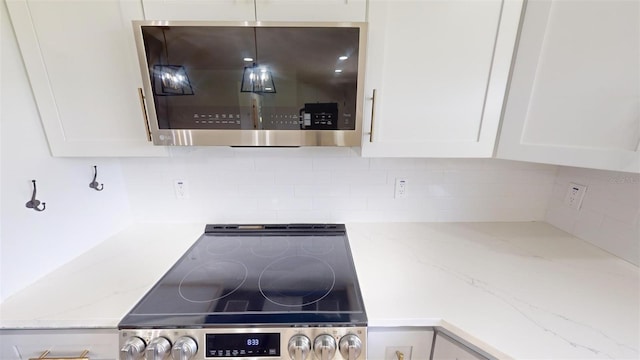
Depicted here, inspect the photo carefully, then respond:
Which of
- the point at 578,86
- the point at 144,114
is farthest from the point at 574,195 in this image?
the point at 144,114

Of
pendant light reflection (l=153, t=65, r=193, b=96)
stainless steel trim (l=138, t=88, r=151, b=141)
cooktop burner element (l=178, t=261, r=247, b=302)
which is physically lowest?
cooktop burner element (l=178, t=261, r=247, b=302)

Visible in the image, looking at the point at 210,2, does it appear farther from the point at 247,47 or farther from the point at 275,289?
the point at 275,289

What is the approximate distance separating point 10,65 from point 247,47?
82 cm

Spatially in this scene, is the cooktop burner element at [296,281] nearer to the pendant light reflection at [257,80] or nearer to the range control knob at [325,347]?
the range control knob at [325,347]

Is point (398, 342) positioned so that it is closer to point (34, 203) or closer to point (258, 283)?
point (258, 283)

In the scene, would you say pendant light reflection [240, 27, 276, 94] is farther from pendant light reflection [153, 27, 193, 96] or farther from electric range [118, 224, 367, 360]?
electric range [118, 224, 367, 360]

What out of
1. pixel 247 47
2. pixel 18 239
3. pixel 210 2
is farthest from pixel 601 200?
pixel 18 239

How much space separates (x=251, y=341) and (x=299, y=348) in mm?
148

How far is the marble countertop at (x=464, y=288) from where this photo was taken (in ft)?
2.24

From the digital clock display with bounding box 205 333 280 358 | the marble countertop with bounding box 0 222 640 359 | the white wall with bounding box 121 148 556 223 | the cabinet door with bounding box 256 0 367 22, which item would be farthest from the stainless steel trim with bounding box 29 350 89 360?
the cabinet door with bounding box 256 0 367 22

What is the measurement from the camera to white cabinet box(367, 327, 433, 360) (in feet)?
2.53

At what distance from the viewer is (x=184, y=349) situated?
69cm

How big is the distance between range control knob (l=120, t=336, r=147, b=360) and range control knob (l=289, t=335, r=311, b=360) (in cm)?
43

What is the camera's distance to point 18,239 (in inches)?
33.5
